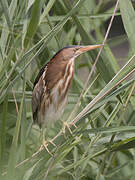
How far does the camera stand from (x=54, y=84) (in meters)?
1.35

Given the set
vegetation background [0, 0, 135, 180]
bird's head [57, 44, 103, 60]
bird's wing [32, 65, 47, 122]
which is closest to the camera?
vegetation background [0, 0, 135, 180]

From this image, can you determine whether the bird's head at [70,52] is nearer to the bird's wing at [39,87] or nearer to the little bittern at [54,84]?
the little bittern at [54,84]

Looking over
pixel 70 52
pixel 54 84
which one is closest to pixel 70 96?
pixel 54 84

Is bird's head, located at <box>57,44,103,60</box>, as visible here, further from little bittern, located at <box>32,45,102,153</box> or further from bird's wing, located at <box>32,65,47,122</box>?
bird's wing, located at <box>32,65,47,122</box>

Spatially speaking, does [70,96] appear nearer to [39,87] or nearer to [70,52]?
[39,87]

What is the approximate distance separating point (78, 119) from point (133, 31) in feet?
1.12

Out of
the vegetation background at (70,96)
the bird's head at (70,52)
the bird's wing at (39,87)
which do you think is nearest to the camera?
the vegetation background at (70,96)

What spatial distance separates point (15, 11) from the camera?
117 cm

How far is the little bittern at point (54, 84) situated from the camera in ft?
4.22

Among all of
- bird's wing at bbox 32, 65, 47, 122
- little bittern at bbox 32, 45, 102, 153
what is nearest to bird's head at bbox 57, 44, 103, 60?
little bittern at bbox 32, 45, 102, 153

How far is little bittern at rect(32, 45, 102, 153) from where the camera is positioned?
129 centimetres

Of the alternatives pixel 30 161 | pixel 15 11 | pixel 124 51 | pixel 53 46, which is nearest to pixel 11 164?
pixel 30 161

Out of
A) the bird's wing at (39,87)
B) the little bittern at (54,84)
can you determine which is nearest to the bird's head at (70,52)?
the little bittern at (54,84)

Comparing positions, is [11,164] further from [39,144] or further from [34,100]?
[34,100]
